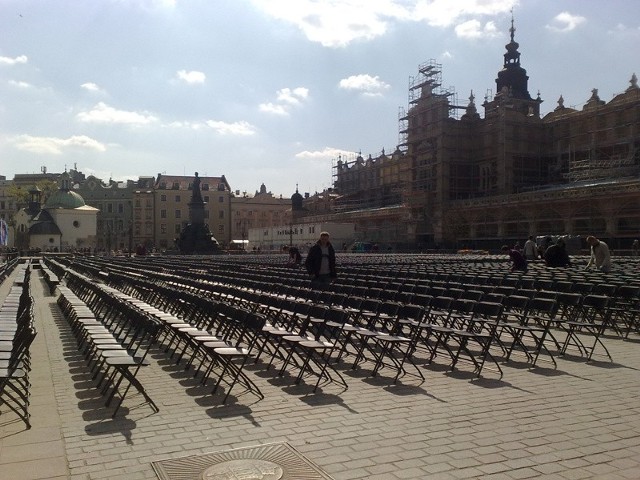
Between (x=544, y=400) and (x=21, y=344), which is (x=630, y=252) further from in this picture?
(x=21, y=344)

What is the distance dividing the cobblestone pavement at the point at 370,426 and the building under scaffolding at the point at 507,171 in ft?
131

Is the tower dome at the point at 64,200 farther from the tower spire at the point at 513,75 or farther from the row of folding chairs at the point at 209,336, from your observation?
the row of folding chairs at the point at 209,336

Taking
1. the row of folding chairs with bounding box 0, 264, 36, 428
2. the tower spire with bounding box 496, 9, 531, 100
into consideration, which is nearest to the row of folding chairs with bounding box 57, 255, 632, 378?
the row of folding chairs with bounding box 0, 264, 36, 428

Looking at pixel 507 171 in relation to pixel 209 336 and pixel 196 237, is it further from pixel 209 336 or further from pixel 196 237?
pixel 209 336

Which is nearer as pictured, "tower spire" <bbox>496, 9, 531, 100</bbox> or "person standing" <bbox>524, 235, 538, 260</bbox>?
"person standing" <bbox>524, 235, 538, 260</bbox>

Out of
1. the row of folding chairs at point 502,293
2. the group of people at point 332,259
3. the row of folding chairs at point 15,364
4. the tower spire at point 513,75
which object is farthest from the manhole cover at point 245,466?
the tower spire at point 513,75

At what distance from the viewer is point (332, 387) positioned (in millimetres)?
6949

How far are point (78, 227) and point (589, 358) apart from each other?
281 ft

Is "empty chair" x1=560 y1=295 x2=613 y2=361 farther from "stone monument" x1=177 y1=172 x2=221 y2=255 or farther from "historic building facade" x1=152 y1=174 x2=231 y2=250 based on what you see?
"historic building facade" x1=152 y1=174 x2=231 y2=250

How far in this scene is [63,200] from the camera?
8450 centimetres

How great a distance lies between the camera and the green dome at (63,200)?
276ft

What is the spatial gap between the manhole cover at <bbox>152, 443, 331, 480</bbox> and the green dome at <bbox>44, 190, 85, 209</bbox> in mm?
87489

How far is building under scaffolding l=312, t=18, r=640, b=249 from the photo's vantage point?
151 ft

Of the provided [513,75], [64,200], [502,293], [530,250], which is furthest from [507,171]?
[64,200]
